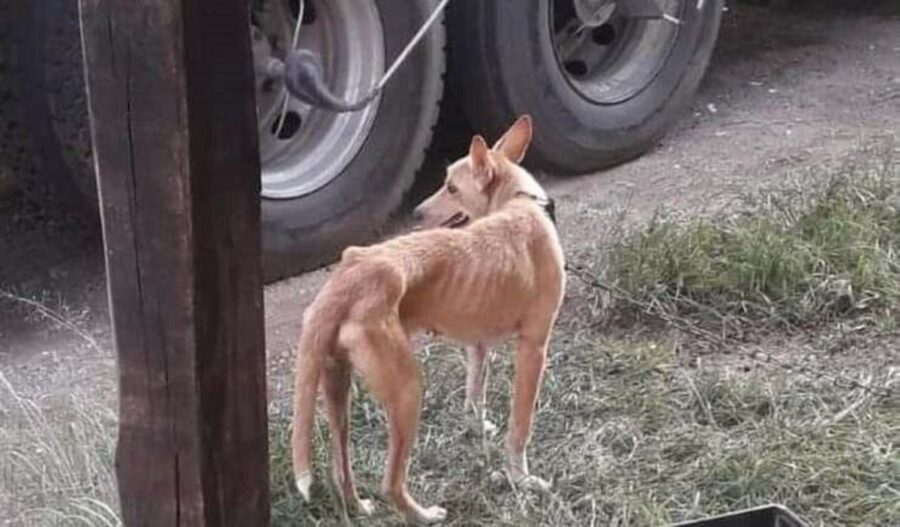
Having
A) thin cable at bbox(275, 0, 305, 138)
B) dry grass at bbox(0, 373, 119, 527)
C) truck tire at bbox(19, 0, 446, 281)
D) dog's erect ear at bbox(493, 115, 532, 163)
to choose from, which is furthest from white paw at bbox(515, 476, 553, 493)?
thin cable at bbox(275, 0, 305, 138)

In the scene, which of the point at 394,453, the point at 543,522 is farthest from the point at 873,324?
the point at 394,453

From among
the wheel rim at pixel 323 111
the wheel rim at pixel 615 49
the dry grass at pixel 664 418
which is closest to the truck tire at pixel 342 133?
the wheel rim at pixel 323 111

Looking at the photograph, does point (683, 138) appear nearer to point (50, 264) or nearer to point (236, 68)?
point (50, 264)

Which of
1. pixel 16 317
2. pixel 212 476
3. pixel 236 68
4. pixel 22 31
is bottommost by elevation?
pixel 16 317

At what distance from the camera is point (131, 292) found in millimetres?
2391

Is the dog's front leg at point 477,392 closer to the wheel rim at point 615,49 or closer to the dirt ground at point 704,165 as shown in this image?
the dirt ground at point 704,165

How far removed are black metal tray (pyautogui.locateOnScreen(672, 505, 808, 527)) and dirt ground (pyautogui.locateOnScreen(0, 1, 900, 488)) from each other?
1.58 metres

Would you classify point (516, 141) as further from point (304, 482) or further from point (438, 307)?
point (304, 482)

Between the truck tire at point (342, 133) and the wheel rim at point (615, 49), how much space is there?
873 mm

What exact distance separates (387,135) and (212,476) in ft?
8.42

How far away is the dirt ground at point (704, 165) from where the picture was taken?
14.9 feet

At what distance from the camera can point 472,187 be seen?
138 inches

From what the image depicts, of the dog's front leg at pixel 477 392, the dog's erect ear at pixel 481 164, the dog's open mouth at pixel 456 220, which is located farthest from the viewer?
the dog's front leg at pixel 477 392

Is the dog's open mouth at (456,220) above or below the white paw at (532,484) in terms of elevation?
above
